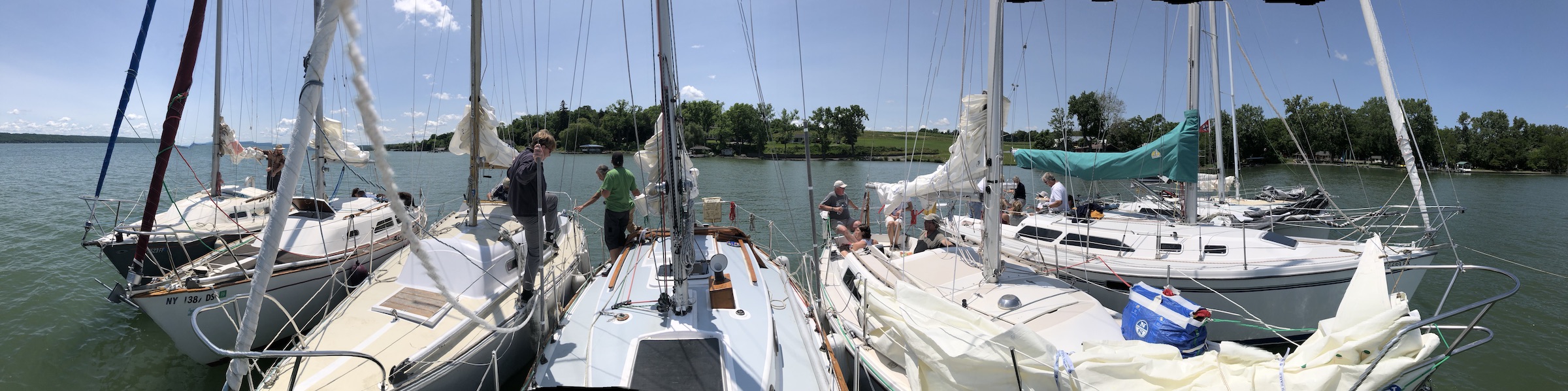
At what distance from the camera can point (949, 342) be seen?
371cm

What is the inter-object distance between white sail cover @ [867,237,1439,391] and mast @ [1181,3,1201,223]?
6290mm

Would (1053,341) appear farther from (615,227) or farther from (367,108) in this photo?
(615,227)

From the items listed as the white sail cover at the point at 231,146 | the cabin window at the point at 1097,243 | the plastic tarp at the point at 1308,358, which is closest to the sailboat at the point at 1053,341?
the plastic tarp at the point at 1308,358

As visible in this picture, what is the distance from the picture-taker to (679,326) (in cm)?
448

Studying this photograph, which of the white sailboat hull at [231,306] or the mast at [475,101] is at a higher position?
the mast at [475,101]

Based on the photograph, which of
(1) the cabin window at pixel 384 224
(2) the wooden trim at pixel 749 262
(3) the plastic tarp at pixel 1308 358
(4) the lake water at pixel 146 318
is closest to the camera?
(3) the plastic tarp at pixel 1308 358

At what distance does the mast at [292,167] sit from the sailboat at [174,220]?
3.94 meters

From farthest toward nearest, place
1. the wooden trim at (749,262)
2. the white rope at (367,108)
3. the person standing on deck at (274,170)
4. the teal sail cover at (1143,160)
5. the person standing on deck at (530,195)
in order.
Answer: the person standing on deck at (274,170), the teal sail cover at (1143,160), the wooden trim at (749,262), the person standing on deck at (530,195), the white rope at (367,108)

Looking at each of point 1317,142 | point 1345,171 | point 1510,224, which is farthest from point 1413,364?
point 1317,142

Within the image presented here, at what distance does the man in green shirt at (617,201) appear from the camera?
7.52 meters

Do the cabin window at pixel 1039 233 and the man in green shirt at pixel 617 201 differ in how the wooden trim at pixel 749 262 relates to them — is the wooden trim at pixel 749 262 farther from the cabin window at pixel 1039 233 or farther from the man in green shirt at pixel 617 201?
the cabin window at pixel 1039 233

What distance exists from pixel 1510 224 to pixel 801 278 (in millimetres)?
22564

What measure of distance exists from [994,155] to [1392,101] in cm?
388

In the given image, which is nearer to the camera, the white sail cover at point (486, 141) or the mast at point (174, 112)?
the mast at point (174, 112)
